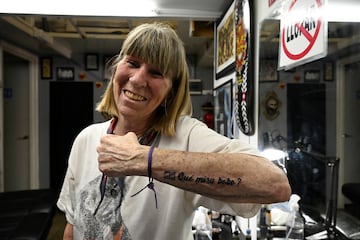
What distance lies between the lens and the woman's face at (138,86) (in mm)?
1029

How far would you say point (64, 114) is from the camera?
5594 millimetres

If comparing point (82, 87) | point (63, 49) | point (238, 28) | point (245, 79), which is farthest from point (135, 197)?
point (82, 87)

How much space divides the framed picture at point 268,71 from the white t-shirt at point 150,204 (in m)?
0.52

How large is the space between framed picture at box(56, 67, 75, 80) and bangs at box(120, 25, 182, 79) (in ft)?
15.5

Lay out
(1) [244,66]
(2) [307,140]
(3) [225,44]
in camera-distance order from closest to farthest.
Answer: (2) [307,140]
(1) [244,66]
(3) [225,44]

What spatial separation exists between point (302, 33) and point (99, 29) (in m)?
2.91

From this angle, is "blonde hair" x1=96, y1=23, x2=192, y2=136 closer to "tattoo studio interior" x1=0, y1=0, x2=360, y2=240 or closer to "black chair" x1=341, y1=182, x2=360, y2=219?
"tattoo studio interior" x1=0, y1=0, x2=360, y2=240

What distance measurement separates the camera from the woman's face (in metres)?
1.03

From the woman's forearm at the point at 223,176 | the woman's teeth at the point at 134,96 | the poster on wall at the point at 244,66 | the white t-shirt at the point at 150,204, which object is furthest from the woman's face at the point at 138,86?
the poster on wall at the point at 244,66

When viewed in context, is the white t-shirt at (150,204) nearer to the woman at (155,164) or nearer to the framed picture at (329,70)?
the woman at (155,164)

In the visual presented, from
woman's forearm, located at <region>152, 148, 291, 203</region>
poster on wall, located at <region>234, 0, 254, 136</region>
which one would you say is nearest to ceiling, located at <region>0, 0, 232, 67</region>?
poster on wall, located at <region>234, 0, 254, 136</region>

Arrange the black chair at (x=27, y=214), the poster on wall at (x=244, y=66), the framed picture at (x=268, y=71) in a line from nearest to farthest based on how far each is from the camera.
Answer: the framed picture at (x=268, y=71)
the poster on wall at (x=244, y=66)
the black chair at (x=27, y=214)

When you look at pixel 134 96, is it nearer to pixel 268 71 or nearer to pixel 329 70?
pixel 329 70

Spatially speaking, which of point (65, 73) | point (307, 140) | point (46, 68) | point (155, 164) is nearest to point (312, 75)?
point (307, 140)
